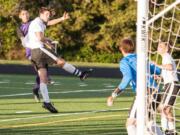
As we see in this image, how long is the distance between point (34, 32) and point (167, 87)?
151 inches

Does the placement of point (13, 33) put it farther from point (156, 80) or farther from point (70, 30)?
point (156, 80)

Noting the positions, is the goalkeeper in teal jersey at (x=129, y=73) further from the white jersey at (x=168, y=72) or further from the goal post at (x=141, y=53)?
the goal post at (x=141, y=53)

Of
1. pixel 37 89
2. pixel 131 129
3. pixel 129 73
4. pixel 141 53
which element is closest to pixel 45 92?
pixel 37 89

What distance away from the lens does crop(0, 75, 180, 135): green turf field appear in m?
12.1

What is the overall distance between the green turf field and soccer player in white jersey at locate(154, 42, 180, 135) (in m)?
0.78

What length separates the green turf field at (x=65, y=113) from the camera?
12.1 metres

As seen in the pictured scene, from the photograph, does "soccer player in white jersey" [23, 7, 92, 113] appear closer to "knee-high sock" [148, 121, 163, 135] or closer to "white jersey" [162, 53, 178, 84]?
"white jersey" [162, 53, 178, 84]

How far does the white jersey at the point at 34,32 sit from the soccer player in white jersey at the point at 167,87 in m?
3.61

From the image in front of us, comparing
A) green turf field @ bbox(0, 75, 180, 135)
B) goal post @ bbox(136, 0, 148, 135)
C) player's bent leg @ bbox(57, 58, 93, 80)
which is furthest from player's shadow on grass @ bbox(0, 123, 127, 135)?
goal post @ bbox(136, 0, 148, 135)

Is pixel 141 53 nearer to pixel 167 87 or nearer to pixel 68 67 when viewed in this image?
pixel 167 87

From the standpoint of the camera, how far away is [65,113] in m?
14.8

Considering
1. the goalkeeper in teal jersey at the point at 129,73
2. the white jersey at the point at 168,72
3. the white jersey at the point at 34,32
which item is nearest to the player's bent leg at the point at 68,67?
the white jersey at the point at 34,32

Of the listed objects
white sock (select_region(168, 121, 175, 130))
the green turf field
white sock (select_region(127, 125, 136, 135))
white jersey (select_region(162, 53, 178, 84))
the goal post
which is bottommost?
the green turf field

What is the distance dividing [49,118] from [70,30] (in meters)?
29.3
